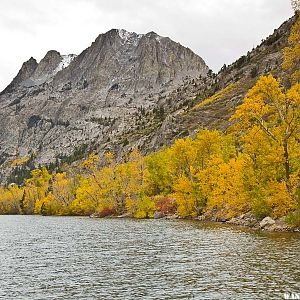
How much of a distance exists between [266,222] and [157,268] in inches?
1020

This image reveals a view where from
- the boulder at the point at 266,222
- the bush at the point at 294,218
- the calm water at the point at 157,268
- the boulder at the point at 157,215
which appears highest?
the bush at the point at 294,218

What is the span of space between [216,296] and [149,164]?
91.6m

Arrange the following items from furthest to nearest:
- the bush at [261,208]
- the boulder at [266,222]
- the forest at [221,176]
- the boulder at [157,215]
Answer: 1. the boulder at [157,215]
2. the bush at [261,208]
3. the boulder at [266,222]
4. the forest at [221,176]

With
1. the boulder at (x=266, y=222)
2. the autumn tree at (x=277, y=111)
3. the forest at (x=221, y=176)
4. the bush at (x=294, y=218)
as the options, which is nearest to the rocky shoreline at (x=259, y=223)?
the boulder at (x=266, y=222)

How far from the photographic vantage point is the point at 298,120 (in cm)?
4741

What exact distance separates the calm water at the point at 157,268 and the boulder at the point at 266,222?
5.79 meters

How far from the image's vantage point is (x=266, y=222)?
51469 mm

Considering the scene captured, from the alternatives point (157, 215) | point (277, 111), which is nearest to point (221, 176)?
point (157, 215)

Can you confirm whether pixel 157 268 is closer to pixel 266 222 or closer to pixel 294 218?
pixel 294 218

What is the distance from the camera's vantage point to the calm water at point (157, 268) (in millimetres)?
22672

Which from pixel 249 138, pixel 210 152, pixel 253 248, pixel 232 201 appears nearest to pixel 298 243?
pixel 253 248

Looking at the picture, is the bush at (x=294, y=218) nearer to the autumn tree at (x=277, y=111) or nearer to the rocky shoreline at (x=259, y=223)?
the rocky shoreline at (x=259, y=223)

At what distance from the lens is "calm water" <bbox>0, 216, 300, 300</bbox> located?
2267 centimetres

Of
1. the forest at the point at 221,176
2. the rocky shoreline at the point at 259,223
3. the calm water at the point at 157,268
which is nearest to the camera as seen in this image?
the calm water at the point at 157,268
